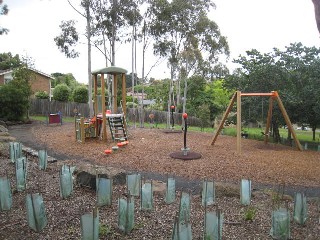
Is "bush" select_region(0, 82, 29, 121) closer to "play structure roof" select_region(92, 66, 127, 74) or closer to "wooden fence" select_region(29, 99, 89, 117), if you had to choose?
"wooden fence" select_region(29, 99, 89, 117)

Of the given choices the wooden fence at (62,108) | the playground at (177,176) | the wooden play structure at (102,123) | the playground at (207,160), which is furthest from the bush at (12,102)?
the wooden play structure at (102,123)

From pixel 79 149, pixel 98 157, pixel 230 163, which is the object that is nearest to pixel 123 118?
pixel 79 149

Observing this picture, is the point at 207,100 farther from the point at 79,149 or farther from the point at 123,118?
the point at 79,149

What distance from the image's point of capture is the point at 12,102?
1919 centimetres

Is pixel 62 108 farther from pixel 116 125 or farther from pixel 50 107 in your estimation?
pixel 116 125

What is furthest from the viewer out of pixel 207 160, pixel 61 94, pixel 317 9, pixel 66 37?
pixel 61 94

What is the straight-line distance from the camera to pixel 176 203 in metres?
4.27

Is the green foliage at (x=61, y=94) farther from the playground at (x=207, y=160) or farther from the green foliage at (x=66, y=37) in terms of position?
the playground at (x=207, y=160)

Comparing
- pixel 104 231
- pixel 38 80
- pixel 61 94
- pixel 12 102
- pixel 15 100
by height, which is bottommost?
pixel 104 231

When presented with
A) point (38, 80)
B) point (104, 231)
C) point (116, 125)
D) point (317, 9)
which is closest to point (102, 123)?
point (116, 125)

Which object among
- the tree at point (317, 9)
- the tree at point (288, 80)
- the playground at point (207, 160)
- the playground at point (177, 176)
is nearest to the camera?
the tree at point (317, 9)

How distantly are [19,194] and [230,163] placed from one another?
5.10 meters

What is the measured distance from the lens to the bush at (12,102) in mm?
19000

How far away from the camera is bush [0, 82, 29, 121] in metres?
19.0
